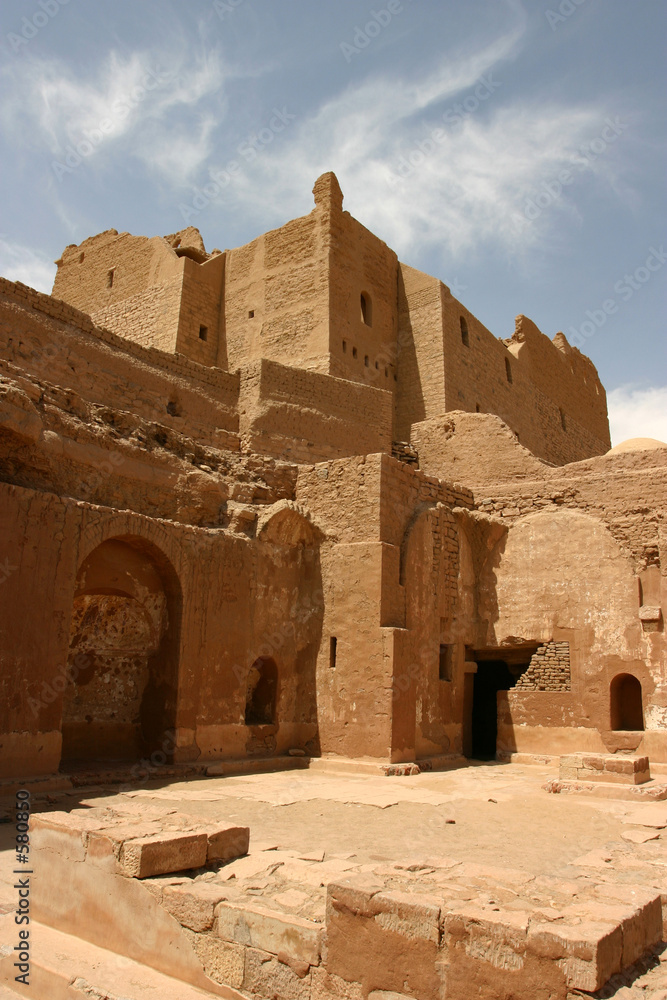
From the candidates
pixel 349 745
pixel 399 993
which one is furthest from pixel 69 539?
pixel 399 993

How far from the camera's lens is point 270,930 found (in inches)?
153

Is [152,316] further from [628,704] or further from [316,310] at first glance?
[628,704]

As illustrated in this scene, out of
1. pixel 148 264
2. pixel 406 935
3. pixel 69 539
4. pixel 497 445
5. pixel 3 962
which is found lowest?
pixel 3 962

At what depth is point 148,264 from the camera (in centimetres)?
2286

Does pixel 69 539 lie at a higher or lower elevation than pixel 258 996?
higher

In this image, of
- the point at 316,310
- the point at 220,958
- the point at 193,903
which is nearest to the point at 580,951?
the point at 220,958

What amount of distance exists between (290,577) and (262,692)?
183cm

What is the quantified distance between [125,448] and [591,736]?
8496 mm

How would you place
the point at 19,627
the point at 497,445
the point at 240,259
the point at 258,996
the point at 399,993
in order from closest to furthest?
the point at 399,993, the point at 258,996, the point at 19,627, the point at 497,445, the point at 240,259

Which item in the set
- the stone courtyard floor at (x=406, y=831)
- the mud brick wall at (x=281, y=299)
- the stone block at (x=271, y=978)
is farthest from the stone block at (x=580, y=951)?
the mud brick wall at (x=281, y=299)

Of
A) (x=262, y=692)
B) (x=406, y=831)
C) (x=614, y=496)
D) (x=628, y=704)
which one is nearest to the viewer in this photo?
(x=406, y=831)

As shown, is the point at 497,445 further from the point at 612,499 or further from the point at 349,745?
the point at 349,745

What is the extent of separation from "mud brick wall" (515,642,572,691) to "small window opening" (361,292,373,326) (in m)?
12.3

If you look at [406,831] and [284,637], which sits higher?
[284,637]
